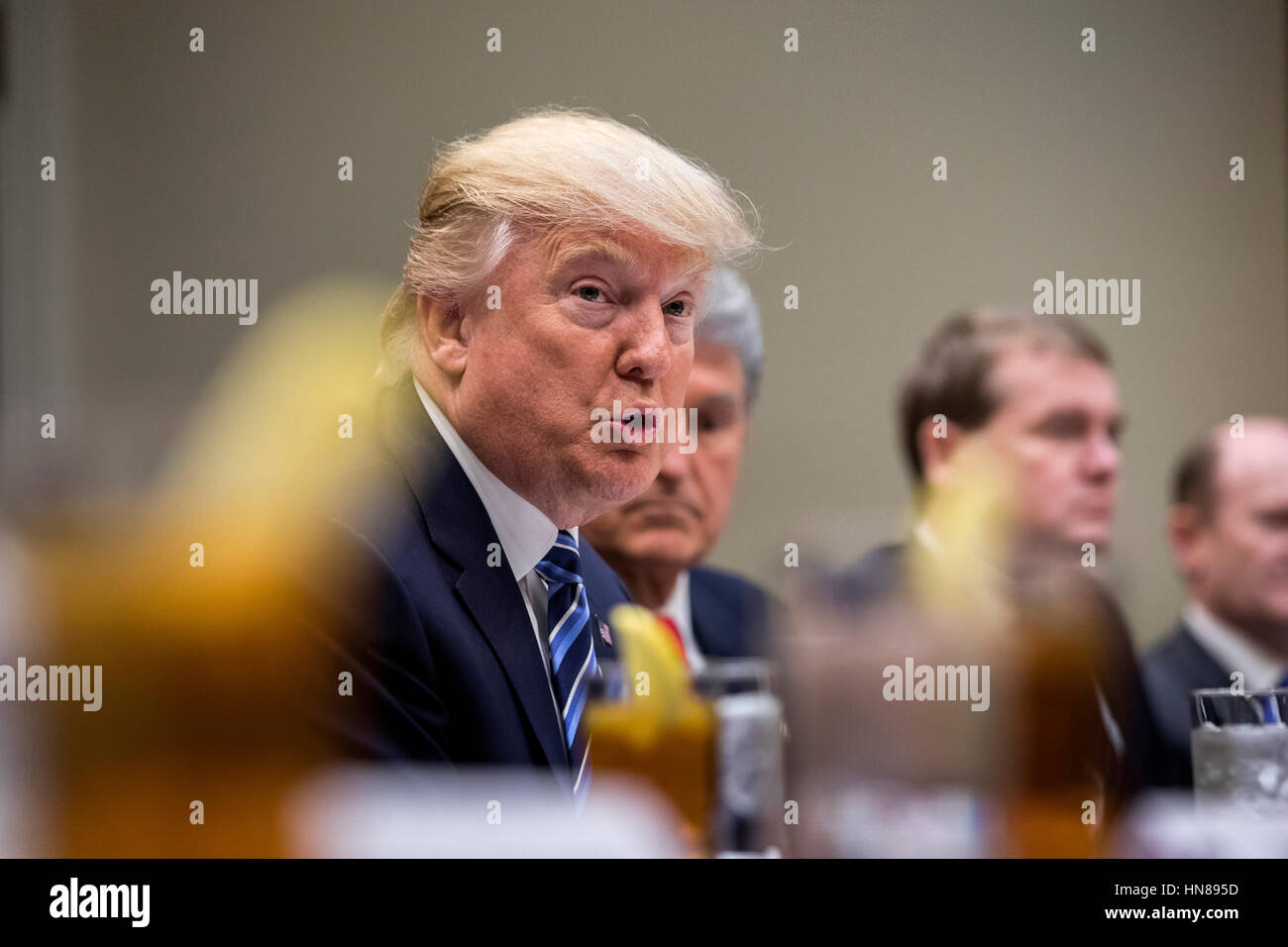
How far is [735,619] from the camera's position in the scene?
2455 mm

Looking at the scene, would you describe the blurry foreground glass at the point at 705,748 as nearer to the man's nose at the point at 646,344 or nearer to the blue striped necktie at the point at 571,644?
the blue striped necktie at the point at 571,644

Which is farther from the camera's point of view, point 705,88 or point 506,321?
point 705,88

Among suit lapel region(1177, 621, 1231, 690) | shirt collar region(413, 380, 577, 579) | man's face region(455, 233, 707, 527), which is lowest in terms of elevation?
suit lapel region(1177, 621, 1231, 690)

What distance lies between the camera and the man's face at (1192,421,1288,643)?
2486 millimetres

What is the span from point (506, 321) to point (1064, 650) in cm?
107

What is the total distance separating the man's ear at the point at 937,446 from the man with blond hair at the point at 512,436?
1.40 feet

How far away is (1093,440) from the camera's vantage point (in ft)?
8.16

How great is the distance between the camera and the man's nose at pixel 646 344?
2275 millimetres

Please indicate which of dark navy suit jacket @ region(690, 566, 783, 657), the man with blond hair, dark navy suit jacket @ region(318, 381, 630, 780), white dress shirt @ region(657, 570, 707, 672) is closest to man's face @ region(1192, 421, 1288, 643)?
dark navy suit jacket @ region(690, 566, 783, 657)

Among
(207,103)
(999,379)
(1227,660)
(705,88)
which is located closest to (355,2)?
(207,103)

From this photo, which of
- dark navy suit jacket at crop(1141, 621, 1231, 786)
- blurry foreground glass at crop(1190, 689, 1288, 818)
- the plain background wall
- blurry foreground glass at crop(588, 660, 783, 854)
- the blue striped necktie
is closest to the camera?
blurry foreground glass at crop(588, 660, 783, 854)

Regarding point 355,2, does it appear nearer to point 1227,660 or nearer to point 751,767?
point 751,767

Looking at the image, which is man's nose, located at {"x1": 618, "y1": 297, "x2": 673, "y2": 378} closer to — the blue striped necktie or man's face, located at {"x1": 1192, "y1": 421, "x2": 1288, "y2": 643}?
the blue striped necktie

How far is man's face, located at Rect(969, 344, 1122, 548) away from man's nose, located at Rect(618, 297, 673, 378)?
0.56 m
